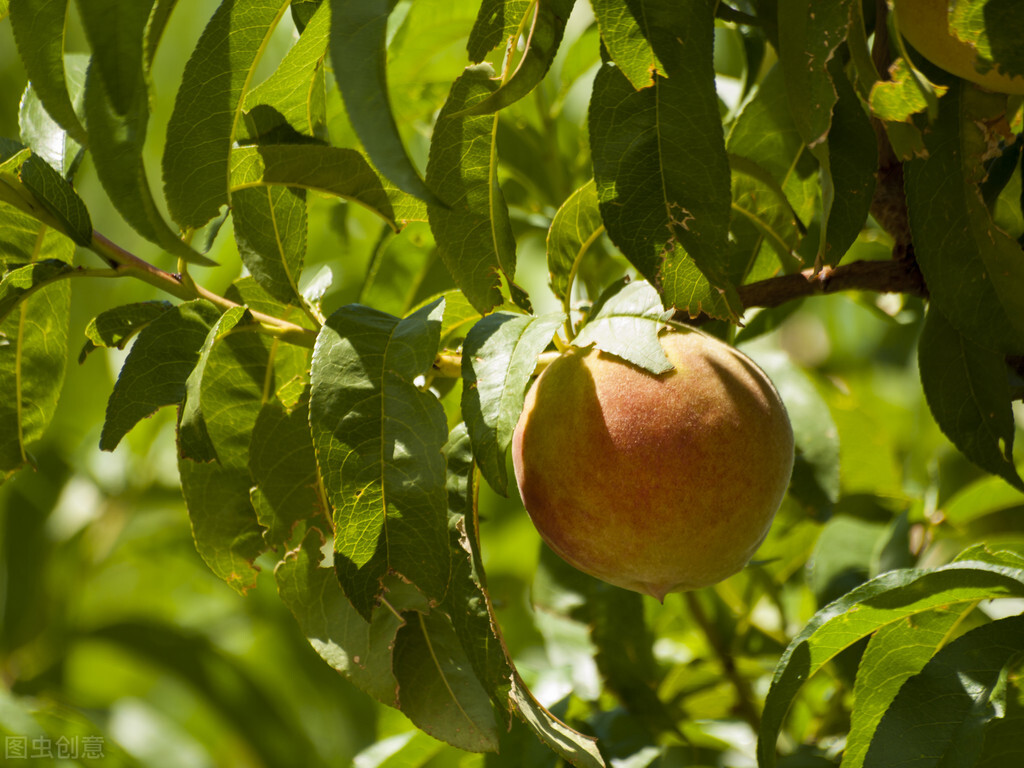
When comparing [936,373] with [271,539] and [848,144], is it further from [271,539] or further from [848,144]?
[271,539]

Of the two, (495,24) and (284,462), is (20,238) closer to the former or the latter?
(284,462)

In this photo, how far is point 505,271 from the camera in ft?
2.14

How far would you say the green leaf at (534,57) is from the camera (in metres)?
0.52

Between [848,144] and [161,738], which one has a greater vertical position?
[848,144]

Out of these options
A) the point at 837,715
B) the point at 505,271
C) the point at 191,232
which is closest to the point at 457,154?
the point at 505,271

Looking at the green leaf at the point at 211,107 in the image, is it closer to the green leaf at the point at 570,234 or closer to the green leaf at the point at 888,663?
the green leaf at the point at 570,234

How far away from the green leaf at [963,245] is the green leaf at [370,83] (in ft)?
1.20

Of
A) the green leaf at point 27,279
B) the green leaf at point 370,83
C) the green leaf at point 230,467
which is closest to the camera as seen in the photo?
the green leaf at point 370,83

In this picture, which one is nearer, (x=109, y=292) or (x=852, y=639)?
(x=852, y=639)

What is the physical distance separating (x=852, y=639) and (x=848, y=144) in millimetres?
337

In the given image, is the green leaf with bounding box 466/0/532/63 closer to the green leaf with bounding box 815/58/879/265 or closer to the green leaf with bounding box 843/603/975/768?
the green leaf with bounding box 815/58/879/265

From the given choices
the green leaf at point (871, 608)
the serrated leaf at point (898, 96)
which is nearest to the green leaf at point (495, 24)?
the serrated leaf at point (898, 96)

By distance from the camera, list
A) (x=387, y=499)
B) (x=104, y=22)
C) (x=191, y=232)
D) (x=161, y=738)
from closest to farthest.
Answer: (x=104, y=22) → (x=387, y=499) → (x=191, y=232) → (x=161, y=738)

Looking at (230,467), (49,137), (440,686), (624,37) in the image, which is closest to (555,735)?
(440,686)
